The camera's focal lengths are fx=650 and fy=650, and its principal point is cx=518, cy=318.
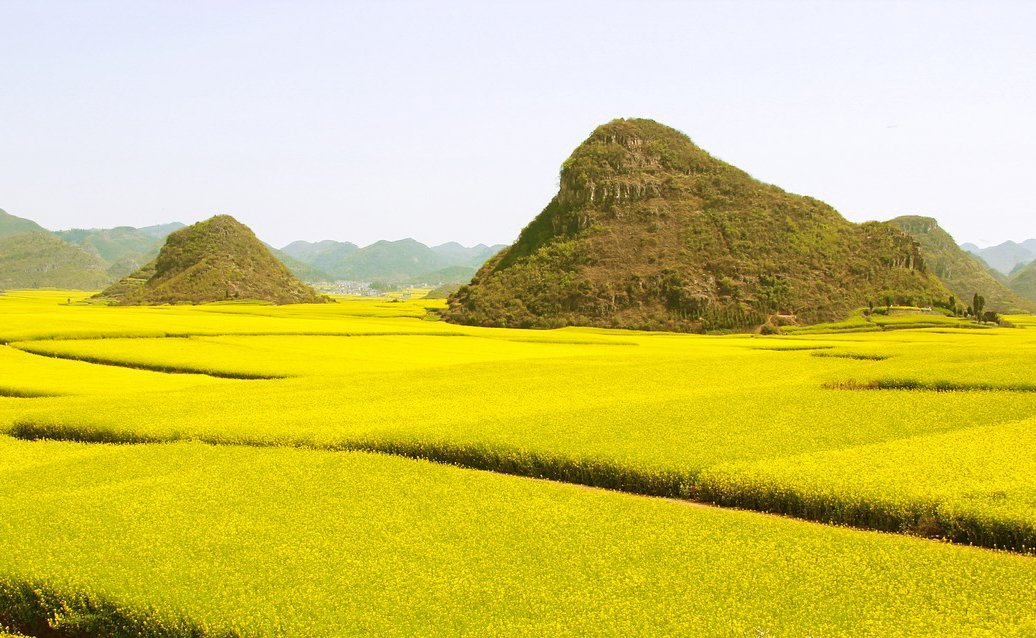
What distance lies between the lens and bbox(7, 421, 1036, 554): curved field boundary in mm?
15164

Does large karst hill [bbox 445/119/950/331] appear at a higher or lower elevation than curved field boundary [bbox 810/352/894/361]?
higher

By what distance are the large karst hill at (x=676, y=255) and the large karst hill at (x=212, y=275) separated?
7416 centimetres

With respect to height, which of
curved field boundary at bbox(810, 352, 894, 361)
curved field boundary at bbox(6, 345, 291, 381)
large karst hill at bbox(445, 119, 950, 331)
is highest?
large karst hill at bbox(445, 119, 950, 331)

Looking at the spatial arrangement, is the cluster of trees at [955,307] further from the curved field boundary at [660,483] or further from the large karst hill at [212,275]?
the large karst hill at [212,275]

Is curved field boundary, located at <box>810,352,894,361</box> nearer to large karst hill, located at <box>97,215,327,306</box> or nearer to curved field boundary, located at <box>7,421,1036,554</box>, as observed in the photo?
curved field boundary, located at <box>7,421,1036,554</box>

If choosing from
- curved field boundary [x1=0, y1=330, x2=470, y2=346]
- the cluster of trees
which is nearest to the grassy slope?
curved field boundary [x1=0, y1=330, x2=470, y2=346]

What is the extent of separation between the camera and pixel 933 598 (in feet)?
37.5

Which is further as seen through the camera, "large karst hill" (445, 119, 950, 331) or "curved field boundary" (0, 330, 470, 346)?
"large karst hill" (445, 119, 950, 331)

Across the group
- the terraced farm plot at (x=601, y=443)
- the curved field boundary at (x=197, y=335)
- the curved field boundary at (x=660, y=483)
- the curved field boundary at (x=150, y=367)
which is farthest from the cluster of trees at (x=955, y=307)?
the curved field boundary at (x=660, y=483)

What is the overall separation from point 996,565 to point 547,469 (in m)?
11.8

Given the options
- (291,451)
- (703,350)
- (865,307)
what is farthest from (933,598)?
(865,307)

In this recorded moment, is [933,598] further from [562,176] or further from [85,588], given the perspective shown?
[562,176]

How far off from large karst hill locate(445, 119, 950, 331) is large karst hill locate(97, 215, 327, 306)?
74155mm

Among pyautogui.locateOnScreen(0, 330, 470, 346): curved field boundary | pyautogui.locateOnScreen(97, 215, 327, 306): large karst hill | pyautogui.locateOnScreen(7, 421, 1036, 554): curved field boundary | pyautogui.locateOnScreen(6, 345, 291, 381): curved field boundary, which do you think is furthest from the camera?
pyautogui.locateOnScreen(97, 215, 327, 306): large karst hill
